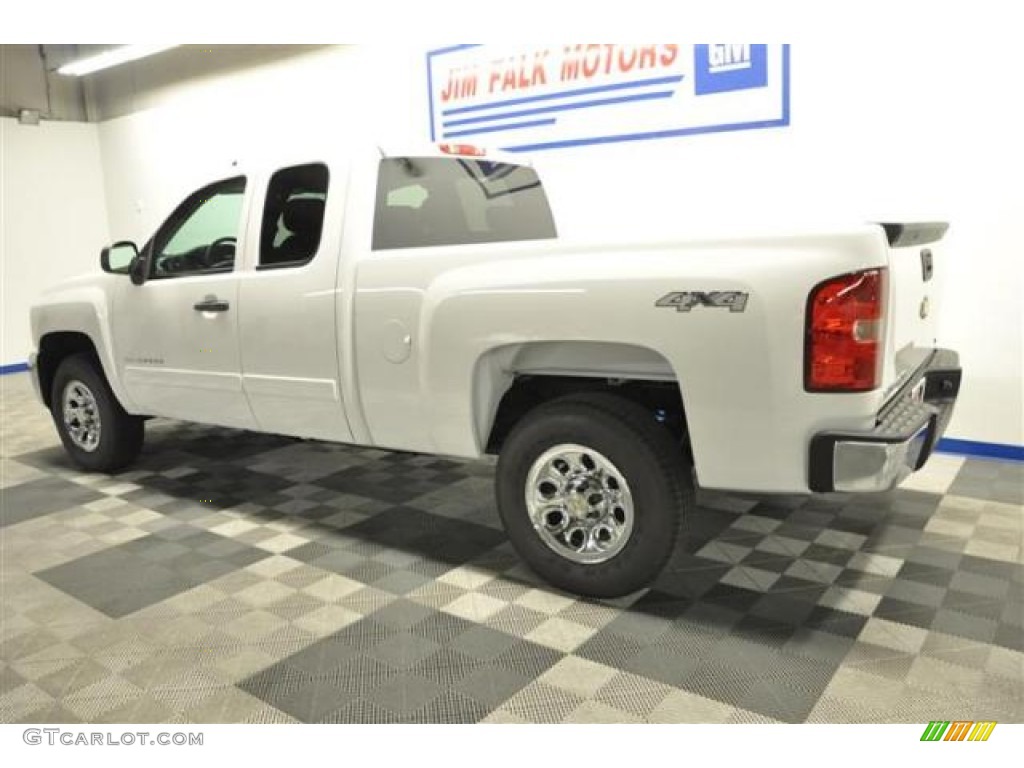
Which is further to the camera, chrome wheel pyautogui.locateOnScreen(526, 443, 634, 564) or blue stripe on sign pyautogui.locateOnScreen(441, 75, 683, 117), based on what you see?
blue stripe on sign pyautogui.locateOnScreen(441, 75, 683, 117)

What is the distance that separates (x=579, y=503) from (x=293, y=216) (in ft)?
Result: 6.26

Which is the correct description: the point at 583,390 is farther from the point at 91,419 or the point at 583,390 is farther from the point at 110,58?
the point at 110,58

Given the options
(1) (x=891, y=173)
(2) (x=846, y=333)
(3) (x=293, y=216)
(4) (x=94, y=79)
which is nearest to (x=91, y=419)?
(3) (x=293, y=216)

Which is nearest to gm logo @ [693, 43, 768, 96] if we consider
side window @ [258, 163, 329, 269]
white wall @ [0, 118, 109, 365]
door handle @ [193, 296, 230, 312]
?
side window @ [258, 163, 329, 269]

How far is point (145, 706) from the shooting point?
2.46m

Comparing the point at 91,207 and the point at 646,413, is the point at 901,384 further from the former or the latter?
the point at 91,207

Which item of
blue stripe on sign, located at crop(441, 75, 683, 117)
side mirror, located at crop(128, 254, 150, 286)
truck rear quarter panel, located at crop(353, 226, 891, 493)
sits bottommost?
truck rear quarter panel, located at crop(353, 226, 891, 493)

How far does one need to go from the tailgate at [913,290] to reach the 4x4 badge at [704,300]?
44 centimetres

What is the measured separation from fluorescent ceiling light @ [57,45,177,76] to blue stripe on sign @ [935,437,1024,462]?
822 cm

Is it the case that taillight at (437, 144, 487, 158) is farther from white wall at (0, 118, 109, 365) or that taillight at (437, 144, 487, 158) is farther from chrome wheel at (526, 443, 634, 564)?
white wall at (0, 118, 109, 365)

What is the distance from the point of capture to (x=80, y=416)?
5113mm

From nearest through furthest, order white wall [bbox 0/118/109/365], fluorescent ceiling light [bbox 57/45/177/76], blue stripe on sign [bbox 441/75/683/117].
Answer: blue stripe on sign [bbox 441/75/683/117]
fluorescent ceiling light [bbox 57/45/177/76]
white wall [bbox 0/118/109/365]

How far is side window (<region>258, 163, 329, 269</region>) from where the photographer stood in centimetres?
371
